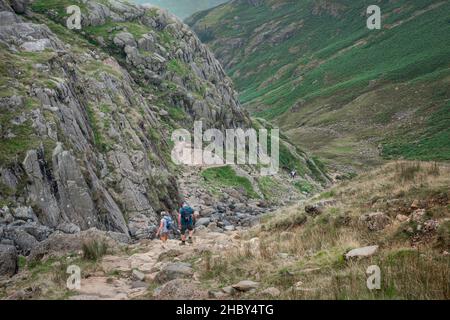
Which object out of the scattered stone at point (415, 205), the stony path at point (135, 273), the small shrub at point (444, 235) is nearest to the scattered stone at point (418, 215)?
the scattered stone at point (415, 205)

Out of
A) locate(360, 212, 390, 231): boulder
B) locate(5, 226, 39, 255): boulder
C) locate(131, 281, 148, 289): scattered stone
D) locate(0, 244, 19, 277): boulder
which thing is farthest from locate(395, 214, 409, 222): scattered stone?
locate(5, 226, 39, 255): boulder

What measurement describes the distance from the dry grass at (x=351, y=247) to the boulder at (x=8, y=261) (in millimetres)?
7517

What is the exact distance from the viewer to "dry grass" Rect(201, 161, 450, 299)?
33.6ft

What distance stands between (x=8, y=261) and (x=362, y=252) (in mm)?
12560

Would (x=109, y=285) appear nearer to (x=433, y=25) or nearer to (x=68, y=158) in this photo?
(x=68, y=158)

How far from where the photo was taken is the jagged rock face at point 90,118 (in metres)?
21.7

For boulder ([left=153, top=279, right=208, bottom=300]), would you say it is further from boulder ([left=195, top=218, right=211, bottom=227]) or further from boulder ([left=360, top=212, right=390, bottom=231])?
boulder ([left=195, top=218, right=211, bottom=227])

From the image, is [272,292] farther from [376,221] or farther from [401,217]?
[401,217]

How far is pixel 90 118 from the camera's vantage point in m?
32.8

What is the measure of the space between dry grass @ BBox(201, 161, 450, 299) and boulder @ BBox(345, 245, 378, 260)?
22cm

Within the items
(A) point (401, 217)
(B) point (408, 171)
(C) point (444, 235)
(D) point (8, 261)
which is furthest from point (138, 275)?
(B) point (408, 171)
